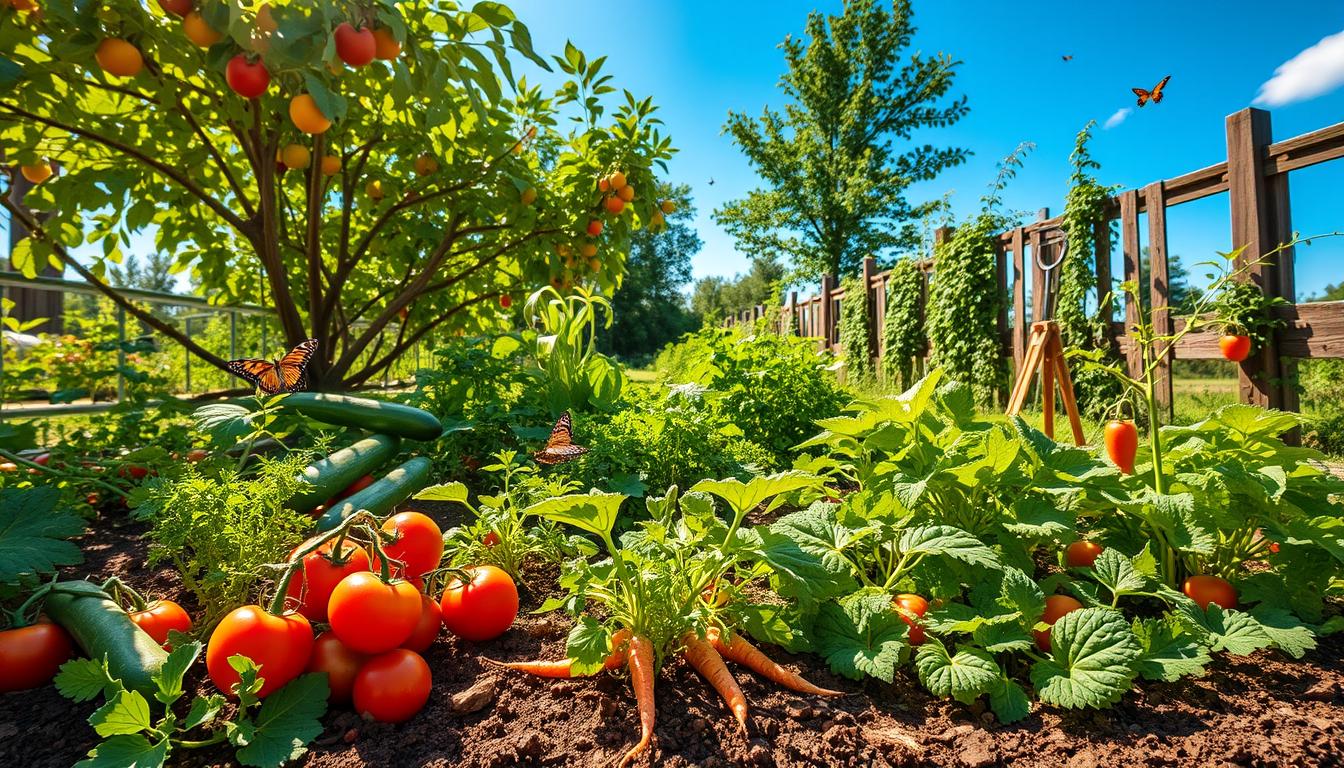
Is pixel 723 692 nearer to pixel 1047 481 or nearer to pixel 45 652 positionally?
pixel 1047 481

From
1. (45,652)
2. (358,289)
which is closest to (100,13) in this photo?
(45,652)

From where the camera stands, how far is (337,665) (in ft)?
3.46

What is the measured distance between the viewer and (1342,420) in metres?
4.04

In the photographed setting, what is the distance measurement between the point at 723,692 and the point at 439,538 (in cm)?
70

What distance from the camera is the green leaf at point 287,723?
0.90 metres

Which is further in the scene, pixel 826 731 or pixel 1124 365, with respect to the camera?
pixel 1124 365

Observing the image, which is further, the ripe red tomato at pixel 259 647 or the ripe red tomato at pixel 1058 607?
the ripe red tomato at pixel 1058 607

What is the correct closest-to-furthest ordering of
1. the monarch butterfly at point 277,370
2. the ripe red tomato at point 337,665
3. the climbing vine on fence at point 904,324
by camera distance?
the ripe red tomato at point 337,665 < the monarch butterfly at point 277,370 < the climbing vine on fence at point 904,324

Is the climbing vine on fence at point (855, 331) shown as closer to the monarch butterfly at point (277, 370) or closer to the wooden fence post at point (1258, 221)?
the wooden fence post at point (1258, 221)

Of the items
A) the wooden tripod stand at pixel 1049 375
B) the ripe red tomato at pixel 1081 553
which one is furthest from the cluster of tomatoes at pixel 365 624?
the wooden tripod stand at pixel 1049 375

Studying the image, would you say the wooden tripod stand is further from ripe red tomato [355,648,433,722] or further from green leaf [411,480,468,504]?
ripe red tomato [355,648,433,722]

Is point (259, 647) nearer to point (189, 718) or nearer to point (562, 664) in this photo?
point (189, 718)

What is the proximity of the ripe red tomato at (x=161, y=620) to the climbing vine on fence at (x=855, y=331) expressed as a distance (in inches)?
325

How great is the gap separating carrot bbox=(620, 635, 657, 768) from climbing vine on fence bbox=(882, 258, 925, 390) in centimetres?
683
